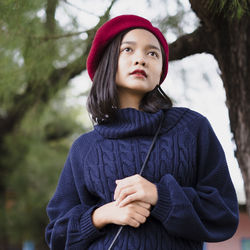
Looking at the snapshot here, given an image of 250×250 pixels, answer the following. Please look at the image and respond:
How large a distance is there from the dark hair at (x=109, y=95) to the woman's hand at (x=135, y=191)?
7.2 inches

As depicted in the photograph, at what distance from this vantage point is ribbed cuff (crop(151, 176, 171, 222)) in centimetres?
78

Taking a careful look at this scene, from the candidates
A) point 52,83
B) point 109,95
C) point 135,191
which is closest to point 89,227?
point 135,191

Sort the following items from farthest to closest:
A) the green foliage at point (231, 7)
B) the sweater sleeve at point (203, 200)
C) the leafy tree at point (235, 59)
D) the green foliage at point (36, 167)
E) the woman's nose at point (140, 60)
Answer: the green foliage at point (36, 167) < the leafy tree at point (235, 59) < the green foliage at point (231, 7) < the woman's nose at point (140, 60) < the sweater sleeve at point (203, 200)

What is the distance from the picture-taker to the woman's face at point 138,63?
2.93 feet

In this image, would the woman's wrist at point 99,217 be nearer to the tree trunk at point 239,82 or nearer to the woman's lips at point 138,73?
the woman's lips at point 138,73

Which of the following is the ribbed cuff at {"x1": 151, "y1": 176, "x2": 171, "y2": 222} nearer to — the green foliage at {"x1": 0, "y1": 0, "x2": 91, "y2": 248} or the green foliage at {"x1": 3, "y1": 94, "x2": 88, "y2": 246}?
the green foliage at {"x1": 0, "y1": 0, "x2": 91, "y2": 248}

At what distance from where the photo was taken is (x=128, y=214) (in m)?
0.79

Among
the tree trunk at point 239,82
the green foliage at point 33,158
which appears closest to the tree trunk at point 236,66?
the tree trunk at point 239,82

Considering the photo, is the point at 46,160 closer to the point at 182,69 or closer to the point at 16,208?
the point at 16,208

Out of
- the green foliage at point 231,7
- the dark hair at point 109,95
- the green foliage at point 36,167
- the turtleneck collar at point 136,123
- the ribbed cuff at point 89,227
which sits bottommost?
the green foliage at point 36,167

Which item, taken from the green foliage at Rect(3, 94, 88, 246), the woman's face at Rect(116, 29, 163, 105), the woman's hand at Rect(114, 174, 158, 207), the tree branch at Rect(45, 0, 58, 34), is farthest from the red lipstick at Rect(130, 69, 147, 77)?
the green foliage at Rect(3, 94, 88, 246)

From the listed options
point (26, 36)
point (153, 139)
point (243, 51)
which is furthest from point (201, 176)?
point (26, 36)

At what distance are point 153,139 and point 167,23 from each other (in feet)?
1.93

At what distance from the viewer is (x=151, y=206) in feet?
2.62
